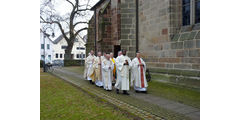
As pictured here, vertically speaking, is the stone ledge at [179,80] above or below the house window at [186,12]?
below

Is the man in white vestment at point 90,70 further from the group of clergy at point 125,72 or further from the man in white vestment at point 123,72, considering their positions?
the man in white vestment at point 123,72

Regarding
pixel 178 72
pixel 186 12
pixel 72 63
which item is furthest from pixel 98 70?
pixel 72 63

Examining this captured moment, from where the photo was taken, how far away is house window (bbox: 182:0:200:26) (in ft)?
31.9

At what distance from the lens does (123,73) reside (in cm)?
831

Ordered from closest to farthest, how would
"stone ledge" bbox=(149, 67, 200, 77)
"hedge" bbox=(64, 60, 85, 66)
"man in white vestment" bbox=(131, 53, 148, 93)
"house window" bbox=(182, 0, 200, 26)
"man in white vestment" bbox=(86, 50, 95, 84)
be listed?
"man in white vestment" bbox=(131, 53, 148, 93) → "stone ledge" bbox=(149, 67, 200, 77) → "house window" bbox=(182, 0, 200, 26) → "man in white vestment" bbox=(86, 50, 95, 84) → "hedge" bbox=(64, 60, 85, 66)

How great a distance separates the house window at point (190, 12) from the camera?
971cm

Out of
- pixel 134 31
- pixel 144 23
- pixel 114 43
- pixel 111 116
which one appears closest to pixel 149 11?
pixel 144 23

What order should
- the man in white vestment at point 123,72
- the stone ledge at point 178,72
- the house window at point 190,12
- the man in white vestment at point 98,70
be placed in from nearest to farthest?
1. the man in white vestment at point 123,72
2. the stone ledge at point 178,72
3. the house window at point 190,12
4. the man in white vestment at point 98,70

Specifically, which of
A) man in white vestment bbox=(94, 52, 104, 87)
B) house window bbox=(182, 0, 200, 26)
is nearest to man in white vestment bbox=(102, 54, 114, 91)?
man in white vestment bbox=(94, 52, 104, 87)

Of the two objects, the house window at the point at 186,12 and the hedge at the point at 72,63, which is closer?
the house window at the point at 186,12

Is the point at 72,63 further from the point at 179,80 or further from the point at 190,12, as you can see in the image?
the point at 190,12

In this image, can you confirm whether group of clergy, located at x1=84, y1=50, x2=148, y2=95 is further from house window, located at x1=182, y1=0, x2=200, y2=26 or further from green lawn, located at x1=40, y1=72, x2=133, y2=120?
house window, located at x1=182, y1=0, x2=200, y2=26

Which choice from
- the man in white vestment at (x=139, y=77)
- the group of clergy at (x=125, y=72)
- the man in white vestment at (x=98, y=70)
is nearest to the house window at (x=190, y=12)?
the group of clergy at (x=125, y=72)

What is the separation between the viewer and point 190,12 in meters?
9.95
